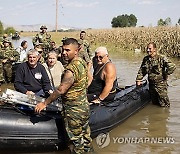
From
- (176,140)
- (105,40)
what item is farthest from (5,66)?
(105,40)

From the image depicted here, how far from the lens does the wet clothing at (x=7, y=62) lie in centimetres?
1140

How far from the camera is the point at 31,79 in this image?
247 inches

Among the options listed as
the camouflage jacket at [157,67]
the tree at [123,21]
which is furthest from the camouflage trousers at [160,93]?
the tree at [123,21]

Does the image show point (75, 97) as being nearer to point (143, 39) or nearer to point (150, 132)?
point (150, 132)

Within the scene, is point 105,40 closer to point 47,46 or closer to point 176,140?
point 47,46

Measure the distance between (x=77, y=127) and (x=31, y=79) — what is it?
1.76 meters

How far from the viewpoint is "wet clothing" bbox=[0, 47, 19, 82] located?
11.4 meters

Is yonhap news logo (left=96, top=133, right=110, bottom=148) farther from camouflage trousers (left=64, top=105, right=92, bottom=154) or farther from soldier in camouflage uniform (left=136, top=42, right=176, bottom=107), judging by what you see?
soldier in camouflage uniform (left=136, top=42, right=176, bottom=107)

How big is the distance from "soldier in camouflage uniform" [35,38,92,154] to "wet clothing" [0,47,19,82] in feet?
22.4

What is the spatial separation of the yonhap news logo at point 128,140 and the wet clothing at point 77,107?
1078mm

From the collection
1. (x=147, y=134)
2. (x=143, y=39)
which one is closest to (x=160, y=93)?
(x=147, y=134)

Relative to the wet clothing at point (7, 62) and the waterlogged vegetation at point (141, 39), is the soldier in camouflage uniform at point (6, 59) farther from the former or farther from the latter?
the waterlogged vegetation at point (141, 39)

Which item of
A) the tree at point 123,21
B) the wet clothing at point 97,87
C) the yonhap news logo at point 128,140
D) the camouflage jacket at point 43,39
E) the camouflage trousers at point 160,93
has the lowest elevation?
the yonhap news logo at point 128,140

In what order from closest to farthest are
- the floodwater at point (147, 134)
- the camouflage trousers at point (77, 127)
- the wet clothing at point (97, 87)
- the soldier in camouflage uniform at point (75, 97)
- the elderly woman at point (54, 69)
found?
1. the soldier in camouflage uniform at point (75, 97)
2. the camouflage trousers at point (77, 127)
3. the floodwater at point (147, 134)
4. the wet clothing at point (97, 87)
5. the elderly woman at point (54, 69)
